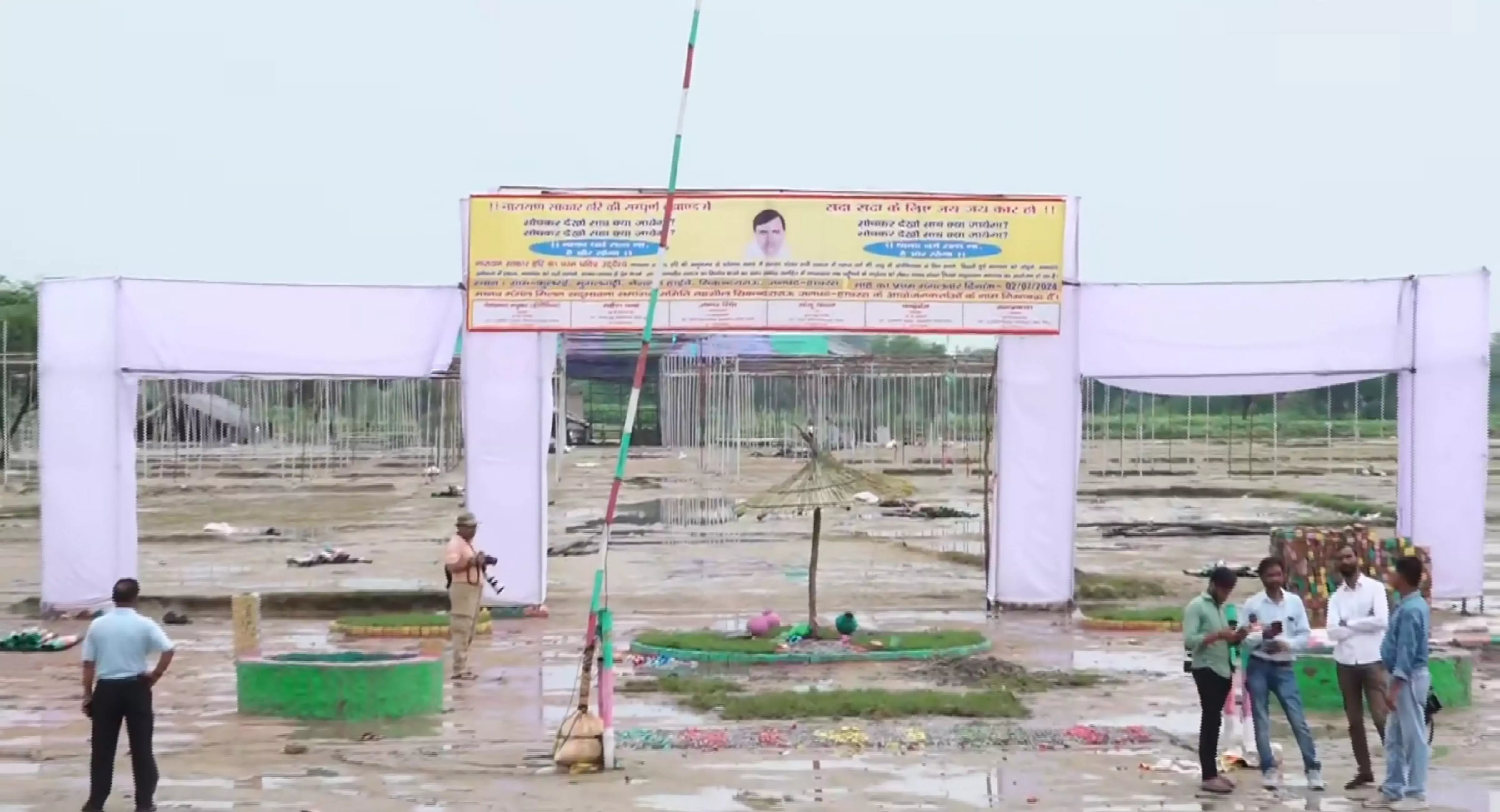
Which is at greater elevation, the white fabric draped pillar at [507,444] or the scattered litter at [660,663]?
the white fabric draped pillar at [507,444]

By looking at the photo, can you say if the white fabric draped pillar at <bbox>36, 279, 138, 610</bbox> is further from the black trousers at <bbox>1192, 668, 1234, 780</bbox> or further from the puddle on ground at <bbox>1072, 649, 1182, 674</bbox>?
the black trousers at <bbox>1192, 668, 1234, 780</bbox>

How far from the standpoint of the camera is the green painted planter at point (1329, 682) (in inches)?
496

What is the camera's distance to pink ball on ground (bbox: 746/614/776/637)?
16172mm

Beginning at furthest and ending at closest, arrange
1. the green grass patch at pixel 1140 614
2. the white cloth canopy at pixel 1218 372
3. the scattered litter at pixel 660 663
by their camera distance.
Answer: the white cloth canopy at pixel 1218 372, the green grass patch at pixel 1140 614, the scattered litter at pixel 660 663

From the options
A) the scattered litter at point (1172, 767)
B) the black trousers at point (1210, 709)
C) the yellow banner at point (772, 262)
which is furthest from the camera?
the yellow banner at point (772, 262)

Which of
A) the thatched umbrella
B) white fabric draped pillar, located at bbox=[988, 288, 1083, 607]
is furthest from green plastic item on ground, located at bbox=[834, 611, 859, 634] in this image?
white fabric draped pillar, located at bbox=[988, 288, 1083, 607]

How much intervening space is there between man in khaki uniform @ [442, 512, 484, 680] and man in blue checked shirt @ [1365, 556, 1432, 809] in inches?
289

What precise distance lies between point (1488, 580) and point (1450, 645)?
8.56 meters

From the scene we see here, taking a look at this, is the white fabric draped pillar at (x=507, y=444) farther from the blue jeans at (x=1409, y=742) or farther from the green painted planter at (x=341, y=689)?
the blue jeans at (x=1409, y=742)

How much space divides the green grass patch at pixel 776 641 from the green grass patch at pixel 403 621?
2128mm

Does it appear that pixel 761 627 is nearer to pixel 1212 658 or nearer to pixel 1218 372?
pixel 1218 372

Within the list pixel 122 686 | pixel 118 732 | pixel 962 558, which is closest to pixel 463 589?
pixel 118 732

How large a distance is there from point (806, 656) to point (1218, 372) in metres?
5.93

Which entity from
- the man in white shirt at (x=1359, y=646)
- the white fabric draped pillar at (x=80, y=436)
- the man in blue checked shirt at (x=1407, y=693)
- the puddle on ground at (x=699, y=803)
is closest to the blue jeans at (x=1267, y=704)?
the man in white shirt at (x=1359, y=646)
